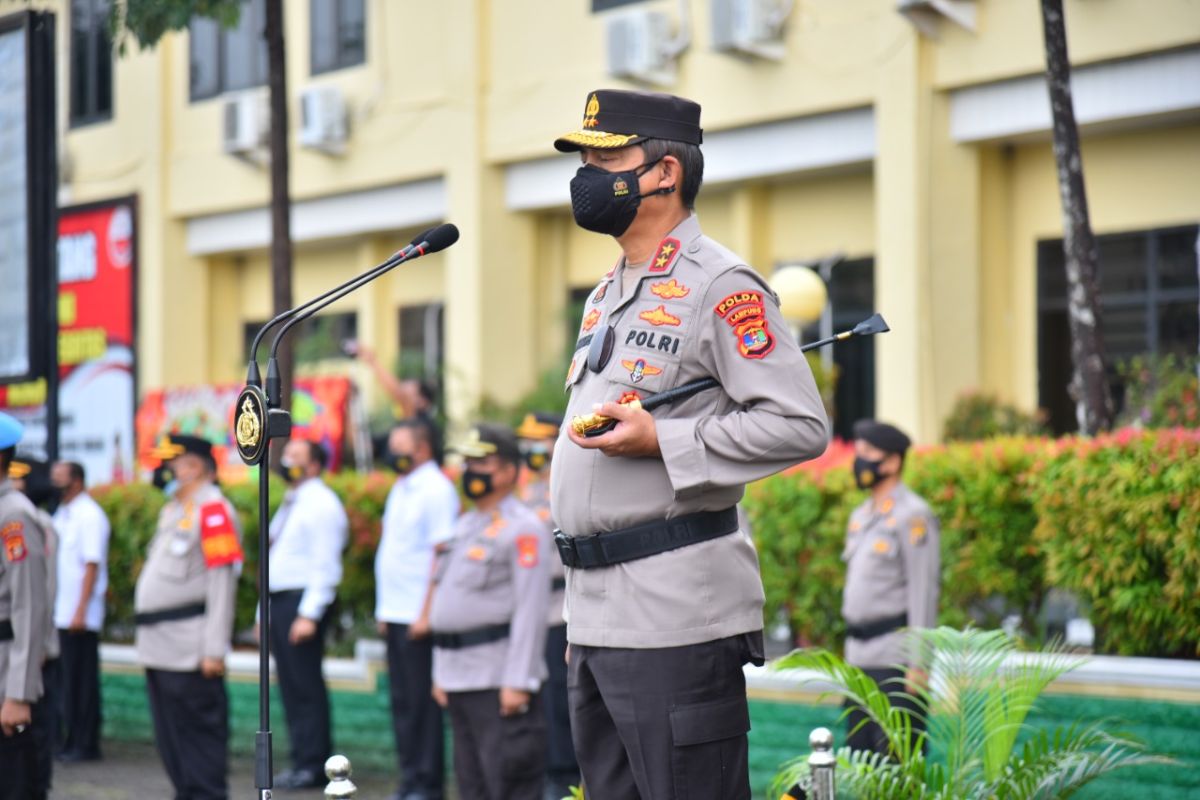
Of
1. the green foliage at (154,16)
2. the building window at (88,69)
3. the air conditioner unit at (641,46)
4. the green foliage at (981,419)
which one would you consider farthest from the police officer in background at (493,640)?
the building window at (88,69)

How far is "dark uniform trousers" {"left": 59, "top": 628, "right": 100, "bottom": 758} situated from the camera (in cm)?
1169

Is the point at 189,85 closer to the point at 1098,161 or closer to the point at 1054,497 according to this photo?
the point at 1098,161

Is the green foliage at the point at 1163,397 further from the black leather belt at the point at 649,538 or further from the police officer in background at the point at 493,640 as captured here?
the black leather belt at the point at 649,538

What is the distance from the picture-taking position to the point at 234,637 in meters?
12.6

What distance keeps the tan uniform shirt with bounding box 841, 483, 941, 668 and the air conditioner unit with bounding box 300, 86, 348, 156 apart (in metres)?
11.9

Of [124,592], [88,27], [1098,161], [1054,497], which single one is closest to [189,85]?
[88,27]

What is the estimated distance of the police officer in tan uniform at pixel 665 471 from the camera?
3.88 meters

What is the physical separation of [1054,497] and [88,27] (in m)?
18.0

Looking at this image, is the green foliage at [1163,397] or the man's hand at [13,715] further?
the green foliage at [1163,397]

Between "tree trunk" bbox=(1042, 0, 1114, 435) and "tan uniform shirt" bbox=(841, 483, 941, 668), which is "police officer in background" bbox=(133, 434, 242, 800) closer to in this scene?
"tan uniform shirt" bbox=(841, 483, 941, 668)

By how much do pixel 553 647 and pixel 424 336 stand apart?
10.7 m

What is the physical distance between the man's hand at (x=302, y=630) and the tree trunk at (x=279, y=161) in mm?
2603

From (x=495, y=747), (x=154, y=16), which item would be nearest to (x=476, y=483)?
(x=495, y=747)

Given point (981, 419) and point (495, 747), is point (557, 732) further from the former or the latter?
point (981, 419)
